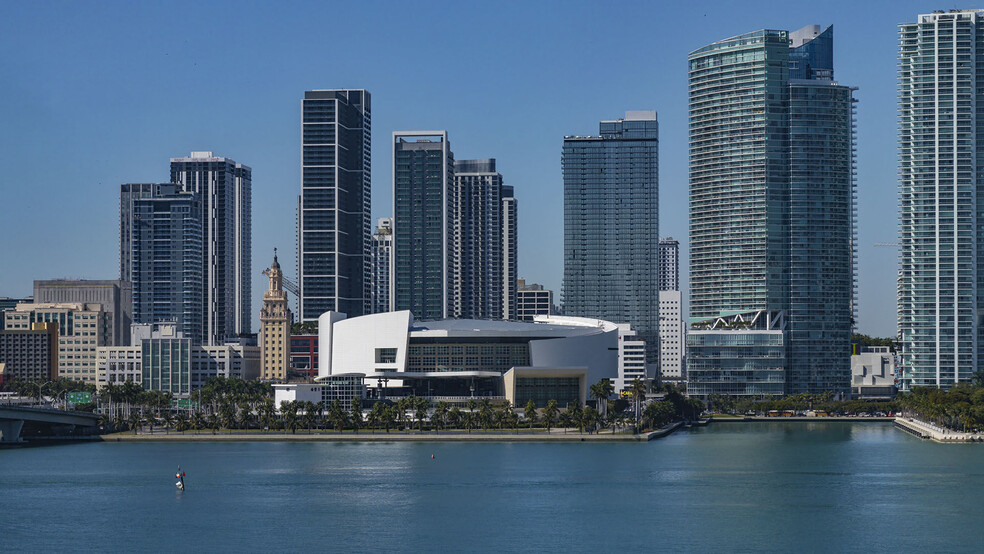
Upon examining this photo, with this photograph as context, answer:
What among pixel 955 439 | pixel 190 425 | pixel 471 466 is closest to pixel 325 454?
pixel 471 466

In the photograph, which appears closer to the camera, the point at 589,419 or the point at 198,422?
the point at 589,419

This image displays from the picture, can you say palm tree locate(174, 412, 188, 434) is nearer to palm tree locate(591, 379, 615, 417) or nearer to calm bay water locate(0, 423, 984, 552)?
calm bay water locate(0, 423, 984, 552)

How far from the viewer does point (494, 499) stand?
109 metres

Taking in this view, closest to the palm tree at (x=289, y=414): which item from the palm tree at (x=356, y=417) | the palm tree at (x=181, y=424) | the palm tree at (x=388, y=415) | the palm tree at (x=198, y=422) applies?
the palm tree at (x=356, y=417)

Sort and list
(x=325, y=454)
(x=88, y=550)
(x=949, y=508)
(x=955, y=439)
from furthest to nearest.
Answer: (x=955, y=439)
(x=325, y=454)
(x=949, y=508)
(x=88, y=550)

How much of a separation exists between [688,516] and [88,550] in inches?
1525

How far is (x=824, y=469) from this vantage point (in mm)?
134500

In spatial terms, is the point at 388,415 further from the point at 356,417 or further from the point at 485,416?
the point at 485,416

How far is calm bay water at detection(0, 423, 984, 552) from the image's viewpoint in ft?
302

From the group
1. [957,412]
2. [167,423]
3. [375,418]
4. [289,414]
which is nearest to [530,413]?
[375,418]

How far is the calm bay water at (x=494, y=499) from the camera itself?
92.0 m

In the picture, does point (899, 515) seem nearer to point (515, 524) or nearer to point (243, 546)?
point (515, 524)

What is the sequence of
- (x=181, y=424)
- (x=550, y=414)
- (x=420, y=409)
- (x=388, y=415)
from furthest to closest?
(x=420, y=409) < (x=181, y=424) < (x=550, y=414) < (x=388, y=415)

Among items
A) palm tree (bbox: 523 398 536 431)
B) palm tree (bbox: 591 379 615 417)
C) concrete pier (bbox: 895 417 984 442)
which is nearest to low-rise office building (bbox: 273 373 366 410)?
palm tree (bbox: 523 398 536 431)
